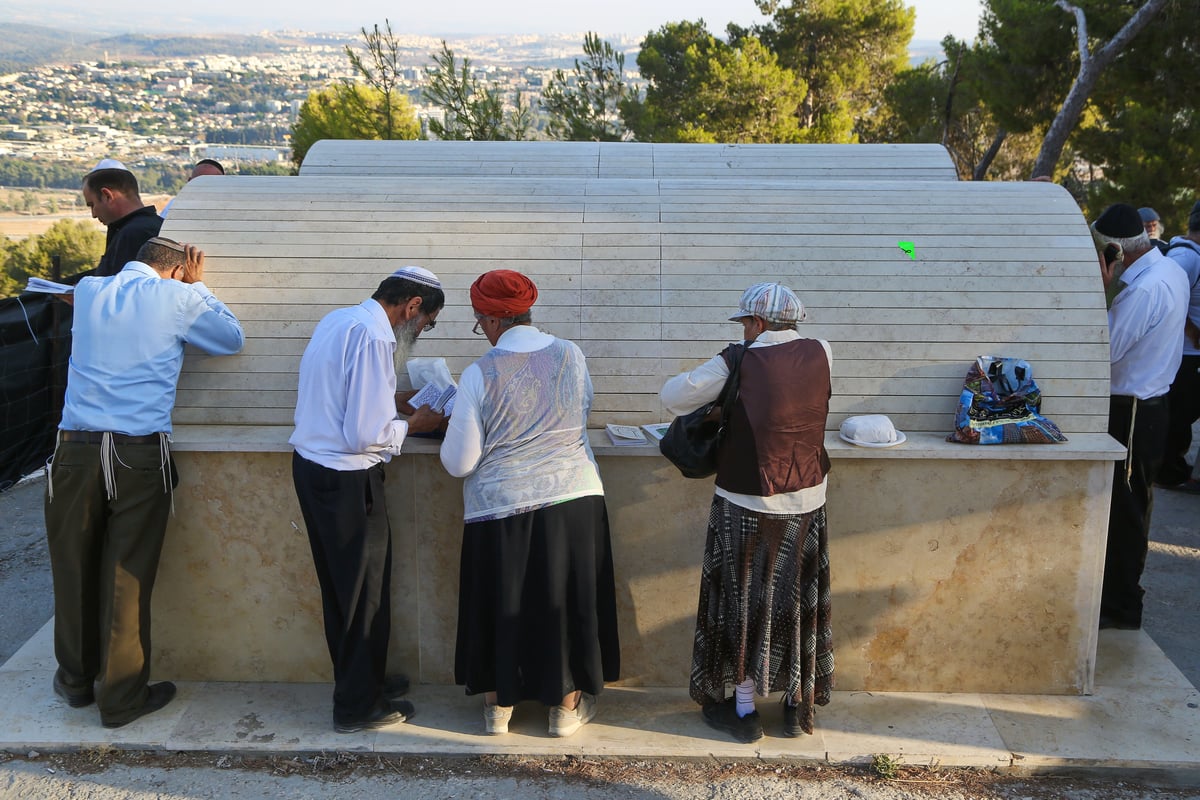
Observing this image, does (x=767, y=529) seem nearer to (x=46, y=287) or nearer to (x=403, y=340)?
(x=403, y=340)

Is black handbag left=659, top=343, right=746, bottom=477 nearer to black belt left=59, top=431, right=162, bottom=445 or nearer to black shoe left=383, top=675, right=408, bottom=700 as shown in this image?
black shoe left=383, top=675, right=408, bottom=700

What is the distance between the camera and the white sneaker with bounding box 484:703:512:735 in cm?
402

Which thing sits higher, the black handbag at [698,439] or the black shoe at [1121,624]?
the black handbag at [698,439]

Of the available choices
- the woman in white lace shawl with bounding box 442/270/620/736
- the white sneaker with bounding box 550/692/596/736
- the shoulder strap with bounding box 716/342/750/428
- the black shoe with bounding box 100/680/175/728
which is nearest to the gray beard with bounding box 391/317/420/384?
the woman in white lace shawl with bounding box 442/270/620/736

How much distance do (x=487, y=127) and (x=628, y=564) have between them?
13669 mm

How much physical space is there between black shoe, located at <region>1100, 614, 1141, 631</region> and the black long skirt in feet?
8.95

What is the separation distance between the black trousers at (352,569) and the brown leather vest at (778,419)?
143cm

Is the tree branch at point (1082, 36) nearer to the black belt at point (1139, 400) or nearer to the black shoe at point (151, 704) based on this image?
the black belt at point (1139, 400)

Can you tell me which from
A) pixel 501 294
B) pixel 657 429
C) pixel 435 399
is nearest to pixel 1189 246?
pixel 657 429

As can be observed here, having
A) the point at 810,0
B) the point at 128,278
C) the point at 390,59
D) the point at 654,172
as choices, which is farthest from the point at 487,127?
the point at 128,278

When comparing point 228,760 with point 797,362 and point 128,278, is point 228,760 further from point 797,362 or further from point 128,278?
point 797,362

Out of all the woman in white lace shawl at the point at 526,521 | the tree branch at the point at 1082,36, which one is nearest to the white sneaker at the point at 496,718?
the woman in white lace shawl at the point at 526,521

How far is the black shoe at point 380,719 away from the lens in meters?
4.05

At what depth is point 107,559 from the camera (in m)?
3.97
